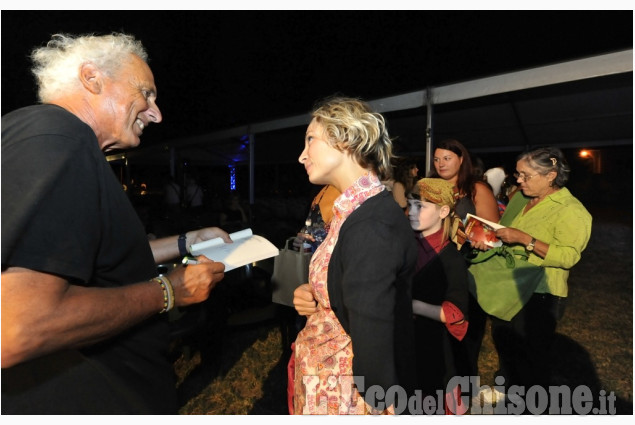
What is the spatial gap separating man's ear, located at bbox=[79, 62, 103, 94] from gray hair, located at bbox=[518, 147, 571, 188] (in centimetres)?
285

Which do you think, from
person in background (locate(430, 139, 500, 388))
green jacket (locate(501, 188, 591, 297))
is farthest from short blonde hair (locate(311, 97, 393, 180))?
person in background (locate(430, 139, 500, 388))

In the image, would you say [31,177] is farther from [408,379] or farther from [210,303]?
[210,303]

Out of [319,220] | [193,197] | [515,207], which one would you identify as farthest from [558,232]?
[193,197]

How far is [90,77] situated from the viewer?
123cm

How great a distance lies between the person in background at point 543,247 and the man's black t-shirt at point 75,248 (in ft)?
8.04

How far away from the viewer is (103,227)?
98 centimetres

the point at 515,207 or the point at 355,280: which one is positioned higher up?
the point at 515,207

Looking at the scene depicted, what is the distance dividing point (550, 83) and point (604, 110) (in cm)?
389

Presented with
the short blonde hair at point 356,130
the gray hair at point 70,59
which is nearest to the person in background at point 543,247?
the short blonde hair at point 356,130

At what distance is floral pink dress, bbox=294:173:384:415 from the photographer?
1459 mm

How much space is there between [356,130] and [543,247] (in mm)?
1933

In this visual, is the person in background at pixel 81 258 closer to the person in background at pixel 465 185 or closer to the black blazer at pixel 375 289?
the black blazer at pixel 375 289

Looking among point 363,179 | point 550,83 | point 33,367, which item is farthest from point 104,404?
point 550,83

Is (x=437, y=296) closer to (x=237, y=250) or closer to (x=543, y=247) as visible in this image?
(x=543, y=247)
